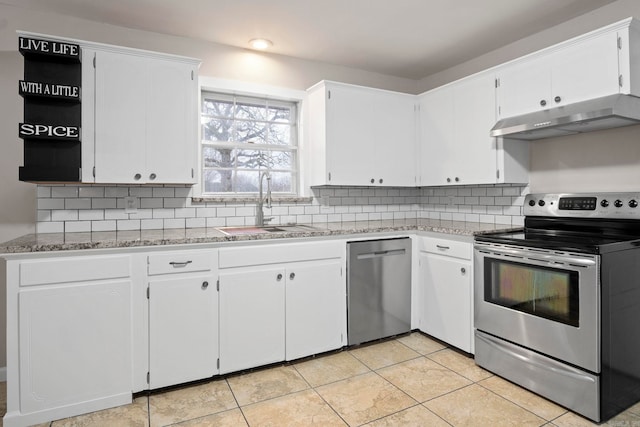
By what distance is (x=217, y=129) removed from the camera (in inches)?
124

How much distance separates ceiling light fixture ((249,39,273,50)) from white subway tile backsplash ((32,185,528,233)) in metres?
1.29

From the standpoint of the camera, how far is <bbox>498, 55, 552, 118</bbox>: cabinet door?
2504 mm

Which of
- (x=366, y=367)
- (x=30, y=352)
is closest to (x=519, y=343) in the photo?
(x=366, y=367)

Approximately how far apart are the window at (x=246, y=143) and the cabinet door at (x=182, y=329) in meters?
1.05

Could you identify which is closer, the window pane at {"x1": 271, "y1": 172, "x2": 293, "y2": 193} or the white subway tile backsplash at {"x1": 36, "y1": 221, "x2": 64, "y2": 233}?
the white subway tile backsplash at {"x1": 36, "y1": 221, "x2": 64, "y2": 233}

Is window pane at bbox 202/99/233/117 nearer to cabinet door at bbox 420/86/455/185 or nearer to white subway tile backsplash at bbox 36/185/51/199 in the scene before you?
white subway tile backsplash at bbox 36/185/51/199

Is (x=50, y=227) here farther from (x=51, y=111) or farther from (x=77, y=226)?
(x=51, y=111)

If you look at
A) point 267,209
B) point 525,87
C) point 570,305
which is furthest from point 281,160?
point 570,305

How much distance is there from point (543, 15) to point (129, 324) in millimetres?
3361

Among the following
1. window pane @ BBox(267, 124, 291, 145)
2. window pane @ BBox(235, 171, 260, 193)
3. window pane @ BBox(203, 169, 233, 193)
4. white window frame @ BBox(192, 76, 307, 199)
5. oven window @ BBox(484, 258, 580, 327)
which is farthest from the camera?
window pane @ BBox(267, 124, 291, 145)

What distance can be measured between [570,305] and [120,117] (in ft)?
9.44

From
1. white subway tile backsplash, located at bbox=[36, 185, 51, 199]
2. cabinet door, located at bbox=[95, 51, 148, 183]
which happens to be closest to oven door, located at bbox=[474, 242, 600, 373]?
cabinet door, located at bbox=[95, 51, 148, 183]

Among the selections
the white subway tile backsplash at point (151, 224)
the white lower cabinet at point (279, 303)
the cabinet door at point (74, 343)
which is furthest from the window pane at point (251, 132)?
the cabinet door at point (74, 343)

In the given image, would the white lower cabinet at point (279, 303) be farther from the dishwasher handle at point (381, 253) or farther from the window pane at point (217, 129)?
the window pane at point (217, 129)
